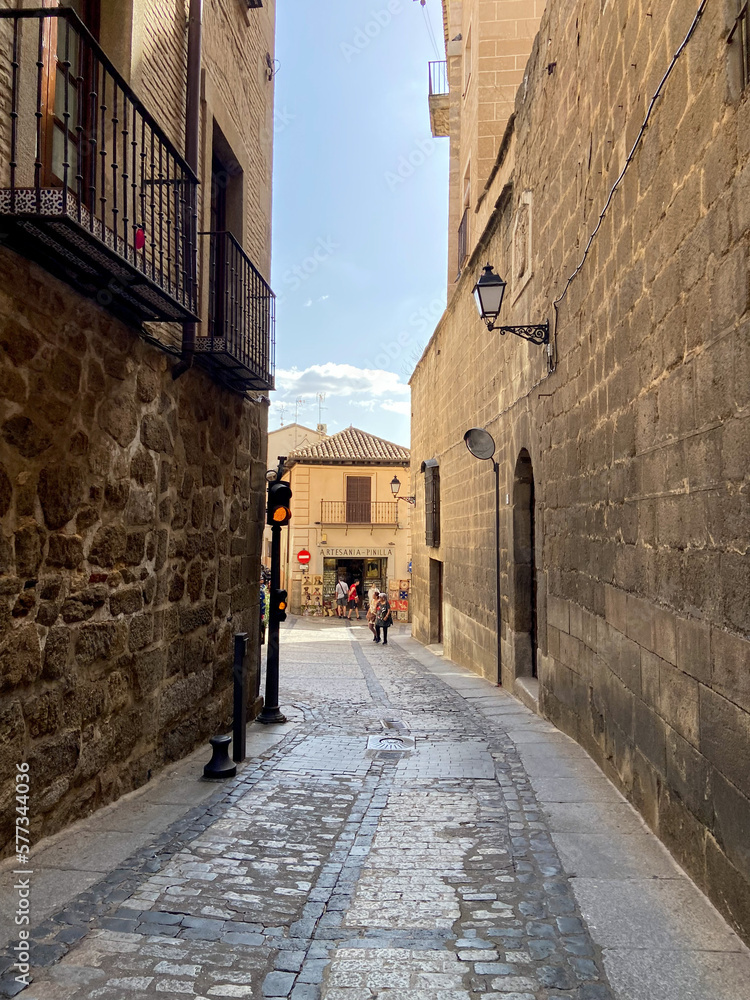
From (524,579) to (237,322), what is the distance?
14.3ft

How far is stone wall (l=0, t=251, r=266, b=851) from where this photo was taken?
3.58 m

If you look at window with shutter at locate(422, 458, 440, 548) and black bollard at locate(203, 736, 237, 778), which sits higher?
window with shutter at locate(422, 458, 440, 548)

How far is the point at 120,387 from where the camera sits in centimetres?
463

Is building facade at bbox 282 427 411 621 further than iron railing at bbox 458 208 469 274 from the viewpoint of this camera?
Yes

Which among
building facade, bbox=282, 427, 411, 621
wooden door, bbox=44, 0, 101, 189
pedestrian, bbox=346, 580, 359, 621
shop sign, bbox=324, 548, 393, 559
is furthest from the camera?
shop sign, bbox=324, 548, 393, 559

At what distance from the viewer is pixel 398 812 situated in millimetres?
4465

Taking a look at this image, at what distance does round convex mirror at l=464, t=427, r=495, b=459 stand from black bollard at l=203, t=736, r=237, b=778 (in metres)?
5.95

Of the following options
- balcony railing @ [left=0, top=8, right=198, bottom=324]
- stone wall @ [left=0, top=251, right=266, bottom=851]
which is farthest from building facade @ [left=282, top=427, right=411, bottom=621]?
balcony railing @ [left=0, top=8, right=198, bottom=324]

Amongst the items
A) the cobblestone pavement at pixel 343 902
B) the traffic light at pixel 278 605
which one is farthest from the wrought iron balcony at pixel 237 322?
the cobblestone pavement at pixel 343 902

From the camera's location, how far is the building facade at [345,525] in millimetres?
33719

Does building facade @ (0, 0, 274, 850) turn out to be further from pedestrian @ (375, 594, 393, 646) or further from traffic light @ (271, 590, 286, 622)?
pedestrian @ (375, 594, 393, 646)

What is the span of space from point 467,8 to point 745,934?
58.7 feet

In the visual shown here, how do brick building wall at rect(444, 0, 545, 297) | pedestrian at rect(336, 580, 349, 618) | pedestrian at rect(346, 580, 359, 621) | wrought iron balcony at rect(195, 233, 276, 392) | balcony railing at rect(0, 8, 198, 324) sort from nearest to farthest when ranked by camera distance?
balcony railing at rect(0, 8, 198, 324) < wrought iron balcony at rect(195, 233, 276, 392) < brick building wall at rect(444, 0, 545, 297) < pedestrian at rect(336, 580, 349, 618) < pedestrian at rect(346, 580, 359, 621)

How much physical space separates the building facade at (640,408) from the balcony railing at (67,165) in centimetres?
256
